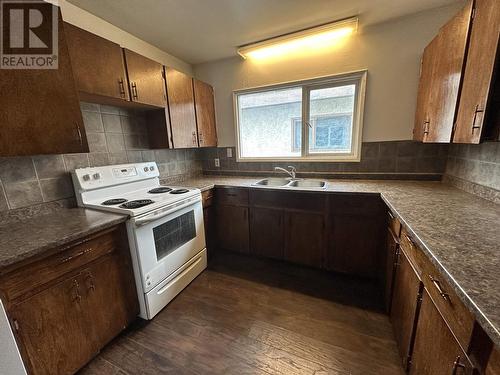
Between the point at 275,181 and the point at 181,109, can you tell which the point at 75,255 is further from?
the point at 275,181

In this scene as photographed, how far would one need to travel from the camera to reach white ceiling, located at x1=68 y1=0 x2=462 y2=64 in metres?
1.63

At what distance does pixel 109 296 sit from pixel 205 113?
2.16 metres

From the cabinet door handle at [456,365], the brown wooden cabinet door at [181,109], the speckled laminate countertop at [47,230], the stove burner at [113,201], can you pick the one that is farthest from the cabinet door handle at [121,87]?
the cabinet door handle at [456,365]

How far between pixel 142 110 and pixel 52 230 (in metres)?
1.44

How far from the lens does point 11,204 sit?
135cm

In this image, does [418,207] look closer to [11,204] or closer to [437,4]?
[437,4]

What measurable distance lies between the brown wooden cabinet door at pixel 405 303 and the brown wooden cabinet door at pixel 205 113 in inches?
90.9

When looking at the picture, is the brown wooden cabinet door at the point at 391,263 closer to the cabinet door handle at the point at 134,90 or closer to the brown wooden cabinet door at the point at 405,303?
the brown wooden cabinet door at the point at 405,303

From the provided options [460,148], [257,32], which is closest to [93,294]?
[257,32]

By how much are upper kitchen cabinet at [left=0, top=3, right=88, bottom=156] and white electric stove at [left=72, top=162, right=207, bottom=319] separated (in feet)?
1.39

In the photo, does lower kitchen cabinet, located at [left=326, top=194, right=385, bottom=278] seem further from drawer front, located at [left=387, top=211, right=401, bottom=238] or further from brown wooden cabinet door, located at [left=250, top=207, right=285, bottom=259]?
brown wooden cabinet door, located at [left=250, top=207, right=285, bottom=259]

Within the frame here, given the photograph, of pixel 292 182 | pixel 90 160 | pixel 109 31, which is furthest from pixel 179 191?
pixel 109 31

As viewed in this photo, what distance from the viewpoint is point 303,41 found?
2.15 m

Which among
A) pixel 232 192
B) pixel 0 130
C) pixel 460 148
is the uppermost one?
pixel 0 130
